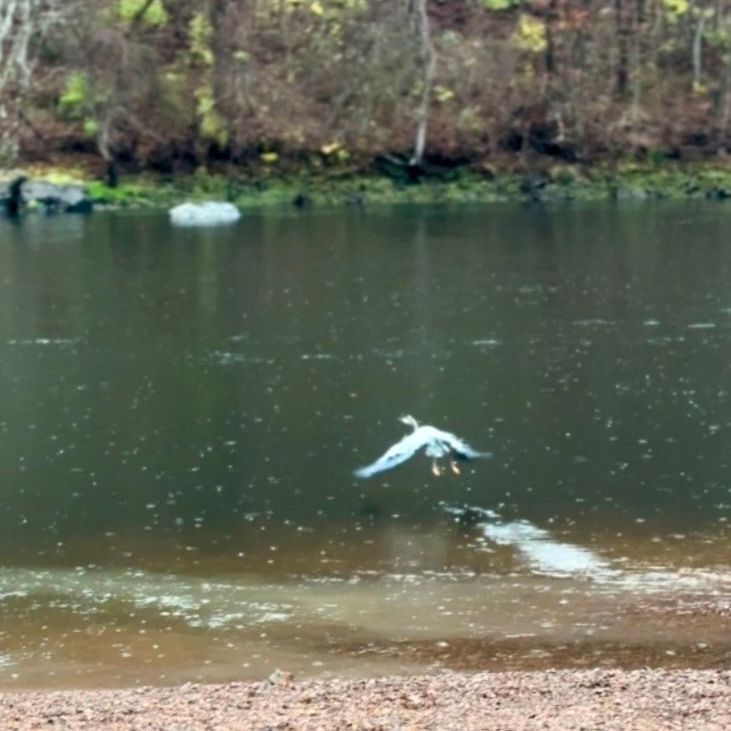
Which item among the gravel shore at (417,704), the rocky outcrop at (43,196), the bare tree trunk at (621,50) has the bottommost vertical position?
the rocky outcrop at (43,196)

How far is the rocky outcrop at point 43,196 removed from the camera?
4953 cm

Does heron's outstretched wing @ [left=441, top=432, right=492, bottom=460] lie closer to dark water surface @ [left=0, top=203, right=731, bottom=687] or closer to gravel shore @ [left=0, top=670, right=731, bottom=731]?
dark water surface @ [left=0, top=203, right=731, bottom=687]

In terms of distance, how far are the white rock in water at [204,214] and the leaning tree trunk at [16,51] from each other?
8.20 meters

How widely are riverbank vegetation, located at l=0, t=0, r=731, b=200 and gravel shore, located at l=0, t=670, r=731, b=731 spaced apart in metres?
42.0

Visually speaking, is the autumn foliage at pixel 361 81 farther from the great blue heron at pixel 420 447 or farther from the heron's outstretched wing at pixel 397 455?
the heron's outstretched wing at pixel 397 455

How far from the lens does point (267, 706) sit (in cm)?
970

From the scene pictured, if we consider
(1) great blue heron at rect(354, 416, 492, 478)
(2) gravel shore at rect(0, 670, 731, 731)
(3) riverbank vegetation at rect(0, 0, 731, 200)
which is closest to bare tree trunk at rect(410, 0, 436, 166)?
(3) riverbank vegetation at rect(0, 0, 731, 200)

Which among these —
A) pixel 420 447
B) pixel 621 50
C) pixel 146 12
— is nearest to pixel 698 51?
pixel 621 50

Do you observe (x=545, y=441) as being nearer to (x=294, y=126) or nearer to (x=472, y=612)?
(x=472, y=612)

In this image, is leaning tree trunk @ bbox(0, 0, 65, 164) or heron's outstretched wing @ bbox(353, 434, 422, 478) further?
leaning tree trunk @ bbox(0, 0, 65, 164)

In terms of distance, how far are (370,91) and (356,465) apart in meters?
38.5

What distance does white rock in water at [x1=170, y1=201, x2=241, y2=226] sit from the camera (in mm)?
45847

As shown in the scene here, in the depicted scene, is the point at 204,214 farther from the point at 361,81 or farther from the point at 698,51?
the point at 698,51

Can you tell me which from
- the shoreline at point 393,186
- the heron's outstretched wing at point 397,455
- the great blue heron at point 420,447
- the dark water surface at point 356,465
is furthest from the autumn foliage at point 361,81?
the heron's outstretched wing at point 397,455
